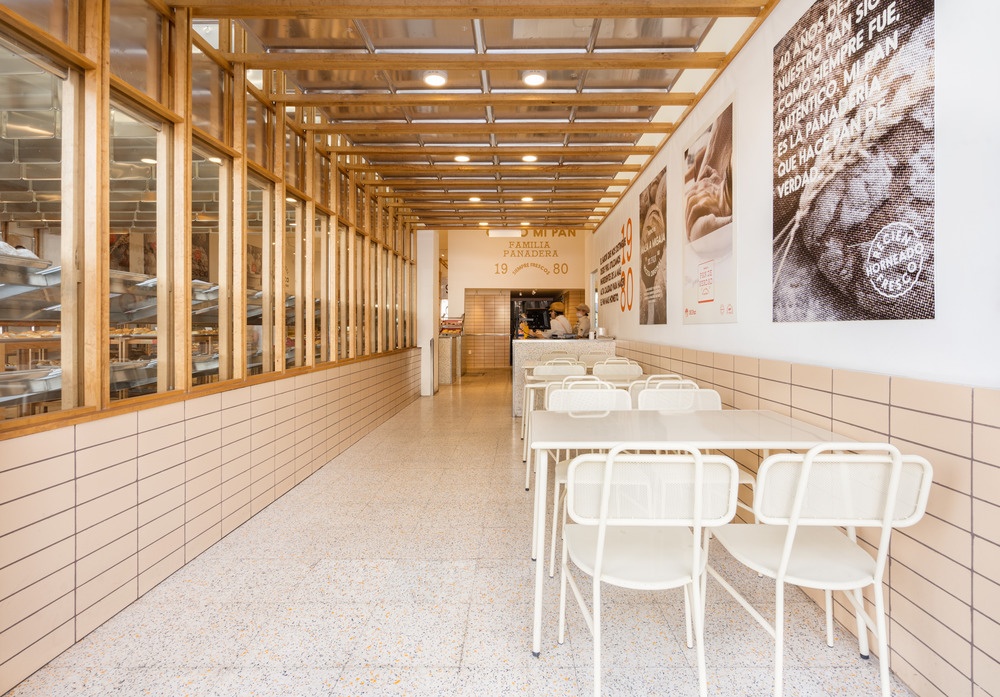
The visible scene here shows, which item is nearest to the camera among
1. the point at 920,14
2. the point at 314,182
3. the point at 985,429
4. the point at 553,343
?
the point at 985,429

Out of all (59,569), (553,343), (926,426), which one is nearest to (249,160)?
(59,569)

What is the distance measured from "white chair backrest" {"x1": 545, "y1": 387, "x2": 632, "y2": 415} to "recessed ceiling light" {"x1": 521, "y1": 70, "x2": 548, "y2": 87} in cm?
250

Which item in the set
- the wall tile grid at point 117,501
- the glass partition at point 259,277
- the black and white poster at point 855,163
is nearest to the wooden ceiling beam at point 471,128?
the glass partition at point 259,277

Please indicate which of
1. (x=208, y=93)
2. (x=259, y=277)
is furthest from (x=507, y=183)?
(x=208, y=93)

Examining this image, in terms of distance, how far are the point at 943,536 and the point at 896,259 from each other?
101 cm

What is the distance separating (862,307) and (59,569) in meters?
3.47

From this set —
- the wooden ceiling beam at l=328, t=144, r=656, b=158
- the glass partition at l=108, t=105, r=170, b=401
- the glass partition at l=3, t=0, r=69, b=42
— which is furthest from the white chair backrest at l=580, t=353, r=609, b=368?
the glass partition at l=3, t=0, r=69, b=42

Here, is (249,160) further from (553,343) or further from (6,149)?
(553,343)

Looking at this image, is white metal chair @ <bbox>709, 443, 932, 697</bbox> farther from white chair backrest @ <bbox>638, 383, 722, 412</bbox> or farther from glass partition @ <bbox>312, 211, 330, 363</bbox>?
glass partition @ <bbox>312, 211, 330, 363</bbox>

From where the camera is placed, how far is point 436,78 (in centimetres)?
427

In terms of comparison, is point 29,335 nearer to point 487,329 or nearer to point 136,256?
point 136,256

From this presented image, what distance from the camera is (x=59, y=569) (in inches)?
88.4

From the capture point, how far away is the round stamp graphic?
2048 mm

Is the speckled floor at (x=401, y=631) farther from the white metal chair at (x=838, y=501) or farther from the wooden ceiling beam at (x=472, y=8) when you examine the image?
the wooden ceiling beam at (x=472, y=8)
